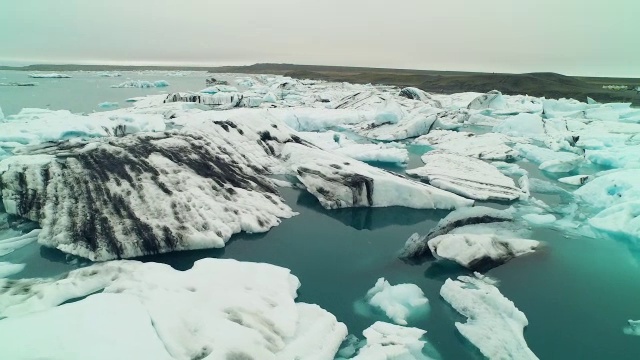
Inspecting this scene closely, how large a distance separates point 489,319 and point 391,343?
150 centimetres

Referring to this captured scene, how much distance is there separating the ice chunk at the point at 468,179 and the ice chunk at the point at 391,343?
6.04 m

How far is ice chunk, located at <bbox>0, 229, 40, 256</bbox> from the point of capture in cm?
634

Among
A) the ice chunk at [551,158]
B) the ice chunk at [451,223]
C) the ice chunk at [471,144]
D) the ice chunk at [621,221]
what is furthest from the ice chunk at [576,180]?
the ice chunk at [451,223]

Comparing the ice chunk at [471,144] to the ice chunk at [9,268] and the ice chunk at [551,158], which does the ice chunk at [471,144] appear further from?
the ice chunk at [9,268]

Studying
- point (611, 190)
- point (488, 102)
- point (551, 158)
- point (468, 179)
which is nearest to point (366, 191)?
point (468, 179)

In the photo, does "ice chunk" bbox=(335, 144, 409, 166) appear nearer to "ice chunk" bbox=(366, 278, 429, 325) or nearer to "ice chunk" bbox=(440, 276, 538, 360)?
"ice chunk" bbox=(440, 276, 538, 360)

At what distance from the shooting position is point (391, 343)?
4.54m

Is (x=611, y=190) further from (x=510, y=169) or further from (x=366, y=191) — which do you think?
(x=366, y=191)

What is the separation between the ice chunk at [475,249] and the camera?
655 cm

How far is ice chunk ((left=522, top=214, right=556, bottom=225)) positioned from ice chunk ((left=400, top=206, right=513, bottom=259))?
1.86ft

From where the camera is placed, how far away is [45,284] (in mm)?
5148

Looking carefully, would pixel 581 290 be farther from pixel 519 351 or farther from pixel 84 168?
pixel 84 168

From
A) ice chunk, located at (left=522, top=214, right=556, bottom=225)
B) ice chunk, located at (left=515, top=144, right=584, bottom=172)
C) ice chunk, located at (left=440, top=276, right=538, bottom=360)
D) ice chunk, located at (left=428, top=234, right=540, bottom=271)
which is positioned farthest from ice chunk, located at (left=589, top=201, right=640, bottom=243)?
ice chunk, located at (left=515, top=144, right=584, bottom=172)

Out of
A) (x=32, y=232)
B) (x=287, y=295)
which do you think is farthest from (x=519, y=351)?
(x=32, y=232)
